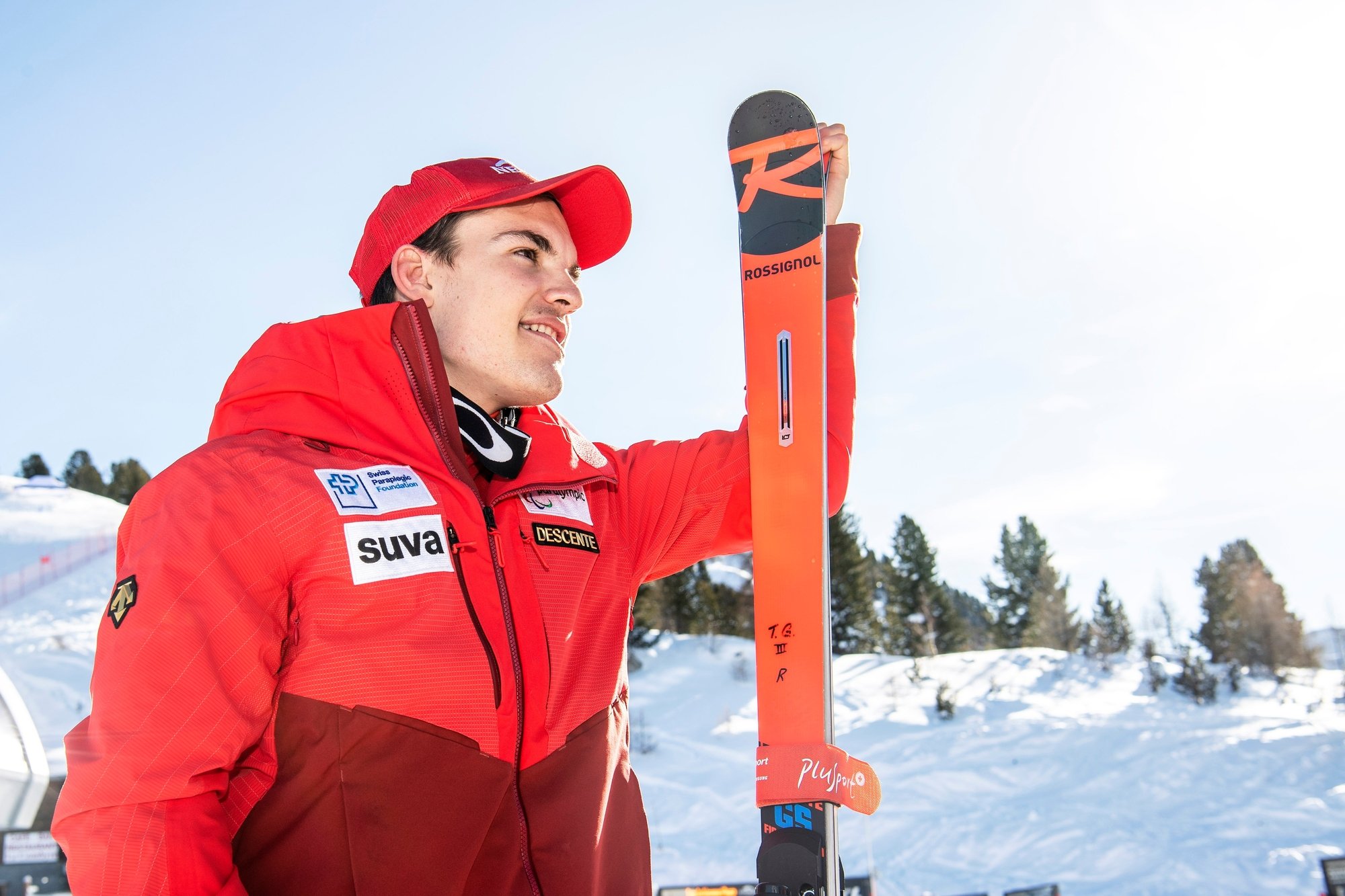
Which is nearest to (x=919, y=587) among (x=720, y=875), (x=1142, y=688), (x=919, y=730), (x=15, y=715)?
(x=1142, y=688)

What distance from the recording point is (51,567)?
29156 mm

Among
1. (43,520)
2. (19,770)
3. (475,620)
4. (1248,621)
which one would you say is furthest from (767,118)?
(43,520)

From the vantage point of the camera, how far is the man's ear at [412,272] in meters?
2.03

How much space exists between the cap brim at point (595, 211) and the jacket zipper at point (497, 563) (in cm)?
57

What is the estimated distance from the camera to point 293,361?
1633mm

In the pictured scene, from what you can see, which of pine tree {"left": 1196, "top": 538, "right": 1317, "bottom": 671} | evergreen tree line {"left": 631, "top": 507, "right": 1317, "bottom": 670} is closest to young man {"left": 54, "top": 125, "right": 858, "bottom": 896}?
evergreen tree line {"left": 631, "top": 507, "right": 1317, "bottom": 670}

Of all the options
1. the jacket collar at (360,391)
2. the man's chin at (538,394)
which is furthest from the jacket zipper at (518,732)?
the man's chin at (538,394)

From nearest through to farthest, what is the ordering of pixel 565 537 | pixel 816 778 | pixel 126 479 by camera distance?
pixel 565 537 < pixel 816 778 < pixel 126 479

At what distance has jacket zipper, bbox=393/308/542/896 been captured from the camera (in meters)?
1.49

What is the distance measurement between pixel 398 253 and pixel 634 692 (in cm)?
2433

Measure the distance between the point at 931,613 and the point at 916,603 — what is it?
0.71m

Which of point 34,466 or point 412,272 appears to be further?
point 34,466

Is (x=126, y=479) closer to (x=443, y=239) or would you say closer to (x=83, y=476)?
(x=83, y=476)

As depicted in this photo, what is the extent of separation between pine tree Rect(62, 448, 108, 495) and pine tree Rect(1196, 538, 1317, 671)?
162 feet
